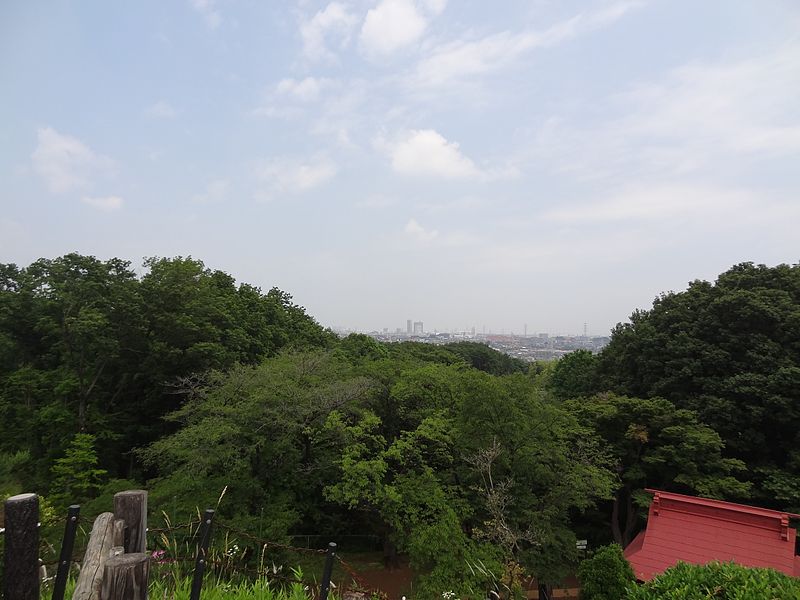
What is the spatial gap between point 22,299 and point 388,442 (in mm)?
16372

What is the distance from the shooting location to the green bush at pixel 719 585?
3.84 m

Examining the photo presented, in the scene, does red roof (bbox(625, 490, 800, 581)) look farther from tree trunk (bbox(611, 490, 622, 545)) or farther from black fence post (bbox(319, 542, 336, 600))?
black fence post (bbox(319, 542, 336, 600))

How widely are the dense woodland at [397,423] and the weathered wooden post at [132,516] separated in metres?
5.79

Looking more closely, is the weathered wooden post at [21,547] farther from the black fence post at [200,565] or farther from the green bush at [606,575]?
the green bush at [606,575]

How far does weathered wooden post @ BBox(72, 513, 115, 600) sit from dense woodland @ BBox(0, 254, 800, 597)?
5.81m

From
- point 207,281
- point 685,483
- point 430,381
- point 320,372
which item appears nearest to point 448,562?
point 430,381

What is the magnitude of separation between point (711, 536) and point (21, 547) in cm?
1127

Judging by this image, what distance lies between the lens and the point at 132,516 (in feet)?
8.52

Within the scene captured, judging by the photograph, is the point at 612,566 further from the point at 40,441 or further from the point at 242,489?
the point at 40,441

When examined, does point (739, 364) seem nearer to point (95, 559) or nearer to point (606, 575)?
point (606, 575)

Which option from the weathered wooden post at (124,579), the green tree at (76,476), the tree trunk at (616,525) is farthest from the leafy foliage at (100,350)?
the weathered wooden post at (124,579)

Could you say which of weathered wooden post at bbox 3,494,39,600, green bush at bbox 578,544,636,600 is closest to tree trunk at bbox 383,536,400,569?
green bush at bbox 578,544,636,600

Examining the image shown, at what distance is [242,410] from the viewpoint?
10.1 meters

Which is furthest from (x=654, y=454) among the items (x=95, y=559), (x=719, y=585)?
(x=95, y=559)
